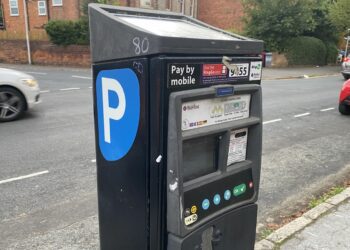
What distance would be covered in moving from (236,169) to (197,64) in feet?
2.12

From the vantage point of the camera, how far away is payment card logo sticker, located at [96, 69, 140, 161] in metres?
1.74

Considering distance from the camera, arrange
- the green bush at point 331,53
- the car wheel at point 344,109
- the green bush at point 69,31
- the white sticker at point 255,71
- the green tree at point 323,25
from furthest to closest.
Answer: the green bush at point 331,53 < the green tree at point 323,25 < the green bush at point 69,31 < the car wheel at point 344,109 < the white sticker at point 255,71

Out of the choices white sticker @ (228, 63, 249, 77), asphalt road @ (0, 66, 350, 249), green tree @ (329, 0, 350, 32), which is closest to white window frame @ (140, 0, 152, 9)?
green tree @ (329, 0, 350, 32)

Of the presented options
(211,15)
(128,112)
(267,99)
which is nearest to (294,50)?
(211,15)

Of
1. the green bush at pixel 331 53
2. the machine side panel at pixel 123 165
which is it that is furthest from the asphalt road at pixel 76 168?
the green bush at pixel 331 53

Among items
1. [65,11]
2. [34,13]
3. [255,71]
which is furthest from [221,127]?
[34,13]

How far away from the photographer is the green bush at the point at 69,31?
2366 cm

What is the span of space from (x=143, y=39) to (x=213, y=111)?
0.49 meters

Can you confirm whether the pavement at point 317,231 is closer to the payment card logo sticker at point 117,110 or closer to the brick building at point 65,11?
the payment card logo sticker at point 117,110

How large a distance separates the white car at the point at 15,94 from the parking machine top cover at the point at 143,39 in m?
6.01

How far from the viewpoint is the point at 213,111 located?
1825 millimetres

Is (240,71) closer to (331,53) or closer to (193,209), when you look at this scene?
(193,209)

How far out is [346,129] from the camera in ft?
25.2

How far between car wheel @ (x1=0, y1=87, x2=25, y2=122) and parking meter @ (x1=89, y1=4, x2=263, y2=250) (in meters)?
5.86
